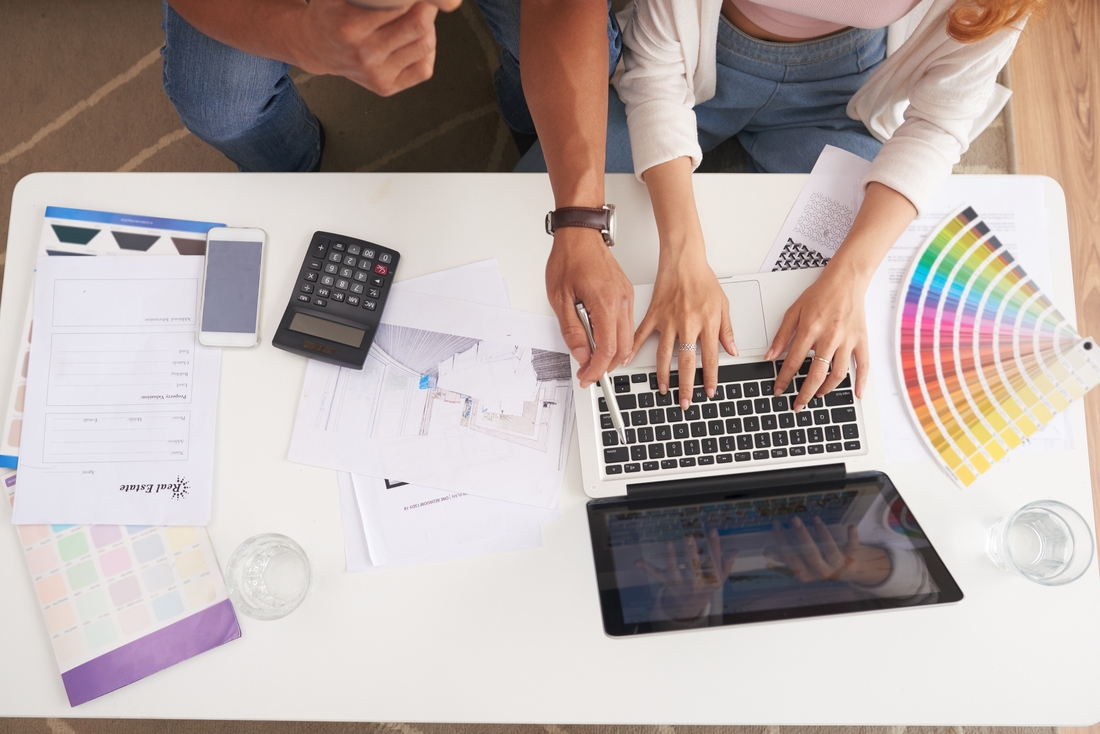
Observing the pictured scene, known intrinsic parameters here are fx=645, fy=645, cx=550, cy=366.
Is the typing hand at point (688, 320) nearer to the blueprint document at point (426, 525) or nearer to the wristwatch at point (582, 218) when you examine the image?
the wristwatch at point (582, 218)

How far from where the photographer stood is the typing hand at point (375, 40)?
0.49m

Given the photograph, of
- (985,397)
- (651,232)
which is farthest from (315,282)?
(985,397)

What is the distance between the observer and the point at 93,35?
1450 mm

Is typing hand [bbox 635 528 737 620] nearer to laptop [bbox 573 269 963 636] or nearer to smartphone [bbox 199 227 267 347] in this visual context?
laptop [bbox 573 269 963 636]

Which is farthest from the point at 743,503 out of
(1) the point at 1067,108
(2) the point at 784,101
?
(1) the point at 1067,108

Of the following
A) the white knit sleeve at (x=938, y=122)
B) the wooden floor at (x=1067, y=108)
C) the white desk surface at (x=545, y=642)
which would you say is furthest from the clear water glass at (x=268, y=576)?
the wooden floor at (x=1067, y=108)

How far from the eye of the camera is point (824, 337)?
72cm

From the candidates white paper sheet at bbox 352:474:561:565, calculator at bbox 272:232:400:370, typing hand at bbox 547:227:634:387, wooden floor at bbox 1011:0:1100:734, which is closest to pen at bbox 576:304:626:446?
typing hand at bbox 547:227:634:387

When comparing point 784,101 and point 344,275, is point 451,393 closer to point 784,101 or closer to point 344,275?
point 344,275

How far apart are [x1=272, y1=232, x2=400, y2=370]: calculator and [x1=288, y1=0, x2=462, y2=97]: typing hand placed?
0.24 meters

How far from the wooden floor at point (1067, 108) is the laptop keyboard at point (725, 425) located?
3.25 ft

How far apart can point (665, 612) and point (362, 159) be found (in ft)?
3.85

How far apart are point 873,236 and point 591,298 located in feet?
1.12

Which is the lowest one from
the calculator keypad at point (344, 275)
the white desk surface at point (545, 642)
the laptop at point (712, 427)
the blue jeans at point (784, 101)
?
the white desk surface at point (545, 642)
